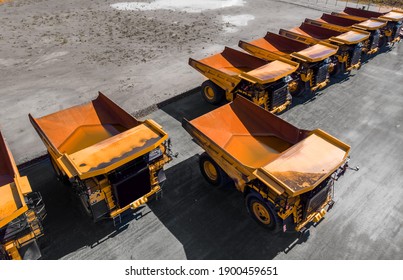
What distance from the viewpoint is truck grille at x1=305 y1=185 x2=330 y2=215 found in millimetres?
6319

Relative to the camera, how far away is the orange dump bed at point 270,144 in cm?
622

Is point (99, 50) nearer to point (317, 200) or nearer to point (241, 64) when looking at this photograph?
point (241, 64)

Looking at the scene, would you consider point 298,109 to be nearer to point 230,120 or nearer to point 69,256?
point 230,120

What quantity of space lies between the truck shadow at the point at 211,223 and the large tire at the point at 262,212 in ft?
0.80

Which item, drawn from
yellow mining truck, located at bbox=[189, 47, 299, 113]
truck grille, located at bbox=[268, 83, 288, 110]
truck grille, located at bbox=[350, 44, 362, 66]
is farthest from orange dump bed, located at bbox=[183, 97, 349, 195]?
truck grille, located at bbox=[350, 44, 362, 66]

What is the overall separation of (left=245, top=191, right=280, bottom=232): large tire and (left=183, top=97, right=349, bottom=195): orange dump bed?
70cm

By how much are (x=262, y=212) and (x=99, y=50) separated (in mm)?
13046

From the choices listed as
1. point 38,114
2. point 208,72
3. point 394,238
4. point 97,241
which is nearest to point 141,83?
point 208,72

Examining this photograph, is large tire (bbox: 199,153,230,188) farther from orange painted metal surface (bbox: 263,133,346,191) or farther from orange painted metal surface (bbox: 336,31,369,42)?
orange painted metal surface (bbox: 336,31,369,42)

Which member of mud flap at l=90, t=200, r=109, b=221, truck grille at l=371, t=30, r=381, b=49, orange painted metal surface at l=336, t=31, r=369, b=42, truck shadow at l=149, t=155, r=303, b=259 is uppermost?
orange painted metal surface at l=336, t=31, r=369, b=42

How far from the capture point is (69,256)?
652 cm

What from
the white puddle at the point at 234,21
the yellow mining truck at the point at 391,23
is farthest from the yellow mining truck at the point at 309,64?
the white puddle at the point at 234,21

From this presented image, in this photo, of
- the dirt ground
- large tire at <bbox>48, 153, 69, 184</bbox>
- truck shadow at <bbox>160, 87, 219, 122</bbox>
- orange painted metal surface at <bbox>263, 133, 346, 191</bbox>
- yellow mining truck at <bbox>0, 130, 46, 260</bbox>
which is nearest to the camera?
yellow mining truck at <bbox>0, 130, 46, 260</bbox>

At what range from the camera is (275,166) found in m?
6.43
